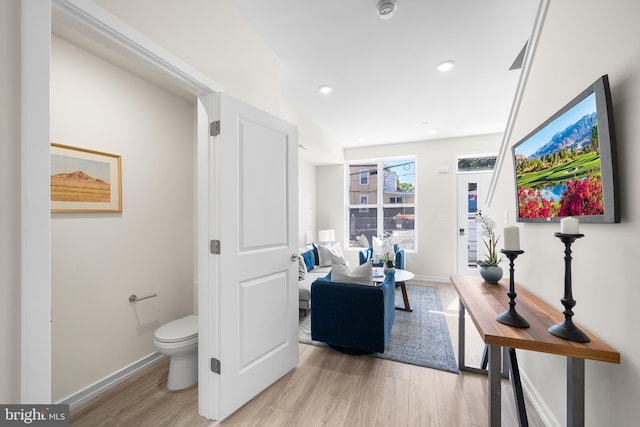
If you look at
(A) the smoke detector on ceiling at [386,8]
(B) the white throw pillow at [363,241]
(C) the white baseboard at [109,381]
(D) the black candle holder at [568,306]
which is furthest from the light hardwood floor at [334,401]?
(B) the white throw pillow at [363,241]

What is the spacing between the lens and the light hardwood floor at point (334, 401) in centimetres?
161

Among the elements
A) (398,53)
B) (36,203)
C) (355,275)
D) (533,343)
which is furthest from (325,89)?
(533,343)

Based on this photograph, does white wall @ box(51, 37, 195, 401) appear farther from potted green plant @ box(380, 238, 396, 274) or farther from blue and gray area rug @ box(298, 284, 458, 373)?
potted green plant @ box(380, 238, 396, 274)

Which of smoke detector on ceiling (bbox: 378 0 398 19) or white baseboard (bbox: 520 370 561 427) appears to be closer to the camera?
white baseboard (bbox: 520 370 561 427)

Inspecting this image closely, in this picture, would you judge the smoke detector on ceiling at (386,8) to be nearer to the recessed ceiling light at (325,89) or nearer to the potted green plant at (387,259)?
the recessed ceiling light at (325,89)

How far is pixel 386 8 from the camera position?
5.60ft

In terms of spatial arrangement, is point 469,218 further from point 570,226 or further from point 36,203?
point 36,203

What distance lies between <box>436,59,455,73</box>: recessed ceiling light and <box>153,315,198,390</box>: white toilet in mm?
3103

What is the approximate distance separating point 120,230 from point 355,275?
1972 millimetres

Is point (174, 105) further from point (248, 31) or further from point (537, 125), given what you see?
point (537, 125)

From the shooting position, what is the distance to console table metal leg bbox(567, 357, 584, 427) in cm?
102

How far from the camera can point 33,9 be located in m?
0.85

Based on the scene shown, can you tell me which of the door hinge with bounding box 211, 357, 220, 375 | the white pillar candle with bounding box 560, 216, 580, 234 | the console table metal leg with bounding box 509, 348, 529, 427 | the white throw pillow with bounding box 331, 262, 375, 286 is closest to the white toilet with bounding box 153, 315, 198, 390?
the door hinge with bounding box 211, 357, 220, 375

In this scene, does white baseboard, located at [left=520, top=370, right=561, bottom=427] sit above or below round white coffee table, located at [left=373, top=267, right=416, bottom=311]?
below
